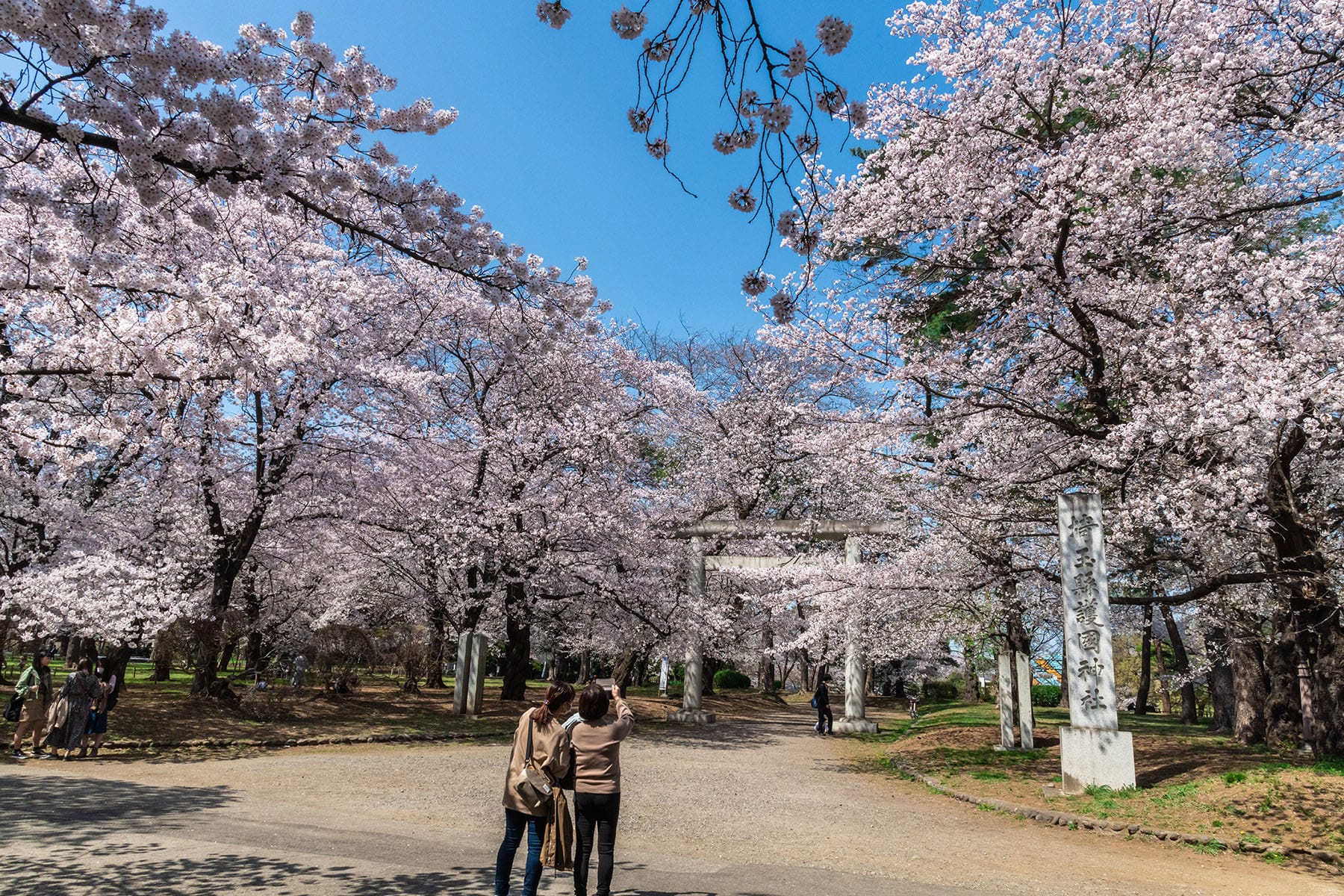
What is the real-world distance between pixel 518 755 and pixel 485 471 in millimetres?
14042

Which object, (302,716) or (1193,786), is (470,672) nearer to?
(302,716)

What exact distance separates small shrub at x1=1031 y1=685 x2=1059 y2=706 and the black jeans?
35.7 meters

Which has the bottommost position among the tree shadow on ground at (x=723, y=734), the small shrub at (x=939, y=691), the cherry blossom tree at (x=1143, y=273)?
the small shrub at (x=939, y=691)

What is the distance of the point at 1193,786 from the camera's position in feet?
30.6

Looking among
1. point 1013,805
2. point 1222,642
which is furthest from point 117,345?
point 1222,642

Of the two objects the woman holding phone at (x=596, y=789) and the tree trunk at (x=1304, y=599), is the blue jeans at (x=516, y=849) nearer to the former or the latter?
the woman holding phone at (x=596, y=789)

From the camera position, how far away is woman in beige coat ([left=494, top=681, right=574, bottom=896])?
4.82 meters

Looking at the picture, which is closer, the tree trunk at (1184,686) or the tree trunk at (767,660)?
the tree trunk at (1184,686)

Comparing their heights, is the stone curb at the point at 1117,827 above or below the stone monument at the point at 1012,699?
below

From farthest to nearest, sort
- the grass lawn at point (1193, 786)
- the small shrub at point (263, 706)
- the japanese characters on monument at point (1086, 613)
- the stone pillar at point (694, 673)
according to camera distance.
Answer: the stone pillar at point (694, 673), the small shrub at point (263, 706), the japanese characters on monument at point (1086, 613), the grass lawn at point (1193, 786)

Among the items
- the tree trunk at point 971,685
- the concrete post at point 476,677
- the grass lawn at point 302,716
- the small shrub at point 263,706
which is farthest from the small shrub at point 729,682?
the small shrub at point 263,706

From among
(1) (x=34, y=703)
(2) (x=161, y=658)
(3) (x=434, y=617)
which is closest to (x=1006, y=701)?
(3) (x=434, y=617)

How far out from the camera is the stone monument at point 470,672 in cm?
1739

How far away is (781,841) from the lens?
24.9 ft
